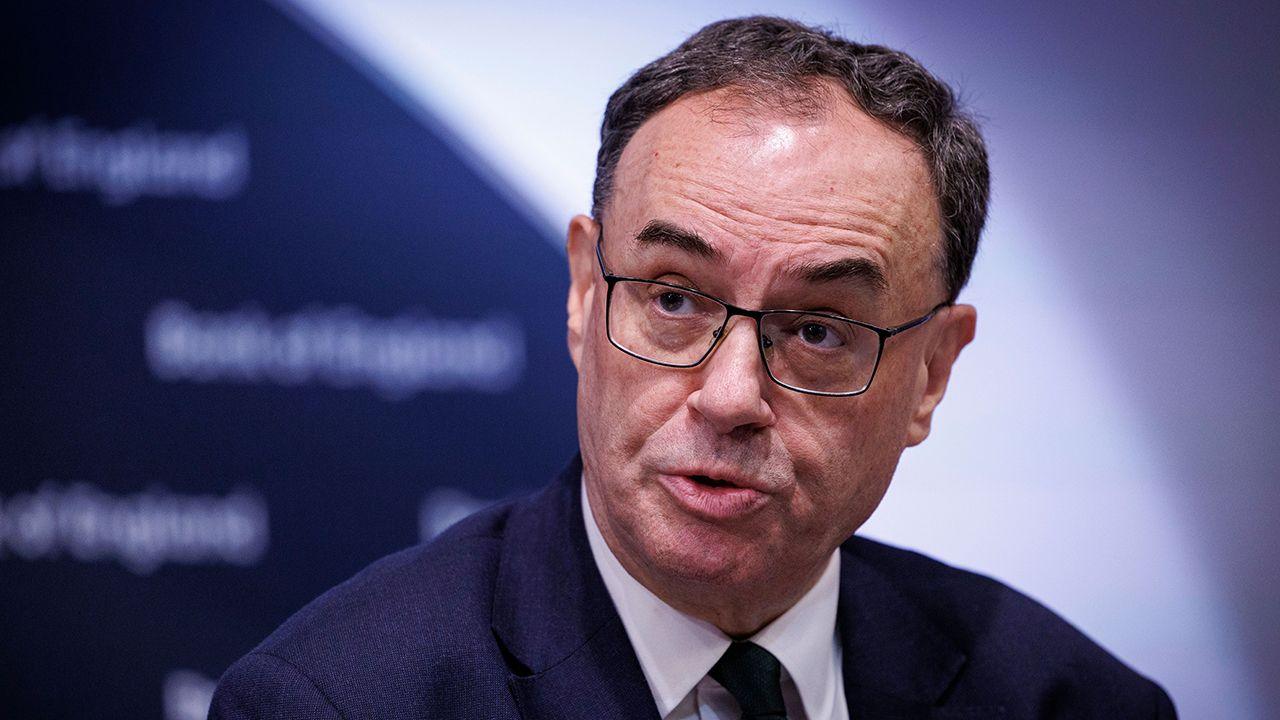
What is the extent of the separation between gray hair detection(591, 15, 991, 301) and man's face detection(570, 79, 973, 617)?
32 millimetres

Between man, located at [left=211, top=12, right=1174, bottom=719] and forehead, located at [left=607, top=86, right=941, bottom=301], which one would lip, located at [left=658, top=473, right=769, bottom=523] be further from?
forehead, located at [left=607, top=86, right=941, bottom=301]

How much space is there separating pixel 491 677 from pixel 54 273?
5.61 feet

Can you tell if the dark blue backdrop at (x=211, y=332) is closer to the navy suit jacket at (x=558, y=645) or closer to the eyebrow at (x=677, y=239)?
the navy suit jacket at (x=558, y=645)

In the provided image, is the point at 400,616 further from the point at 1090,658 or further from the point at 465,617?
the point at 1090,658

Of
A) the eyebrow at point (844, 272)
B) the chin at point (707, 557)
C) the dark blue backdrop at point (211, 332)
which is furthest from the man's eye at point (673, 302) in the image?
the dark blue backdrop at point (211, 332)

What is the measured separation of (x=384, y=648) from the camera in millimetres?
1582

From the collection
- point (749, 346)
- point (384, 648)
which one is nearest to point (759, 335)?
point (749, 346)

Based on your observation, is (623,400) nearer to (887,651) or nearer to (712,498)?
(712,498)

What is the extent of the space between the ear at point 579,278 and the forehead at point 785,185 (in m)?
0.14

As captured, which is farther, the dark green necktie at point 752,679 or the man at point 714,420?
the dark green necktie at point 752,679

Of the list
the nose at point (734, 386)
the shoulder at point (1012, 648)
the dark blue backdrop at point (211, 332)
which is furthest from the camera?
the dark blue backdrop at point (211, 332)

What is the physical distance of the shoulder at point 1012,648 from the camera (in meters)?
1.94

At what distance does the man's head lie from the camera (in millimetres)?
1535

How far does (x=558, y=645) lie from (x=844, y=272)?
67 cm
